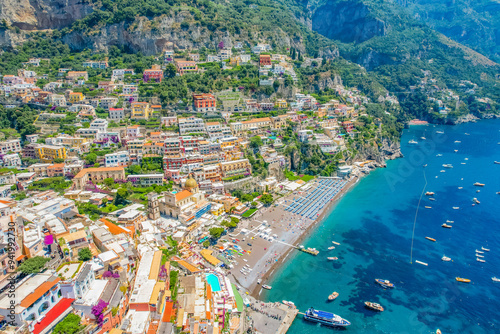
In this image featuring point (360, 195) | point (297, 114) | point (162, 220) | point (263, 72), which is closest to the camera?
point (162, 220)

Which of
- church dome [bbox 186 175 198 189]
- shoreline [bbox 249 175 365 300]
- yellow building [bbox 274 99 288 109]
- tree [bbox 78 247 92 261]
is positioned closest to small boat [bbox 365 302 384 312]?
shoreline [bbox 249 175 365 300]

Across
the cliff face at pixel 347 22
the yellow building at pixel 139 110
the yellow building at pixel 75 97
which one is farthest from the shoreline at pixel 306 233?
the cliff face at pixel 347 22

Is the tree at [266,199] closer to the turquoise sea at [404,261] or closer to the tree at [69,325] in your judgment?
the turquoise sea at [404,261]

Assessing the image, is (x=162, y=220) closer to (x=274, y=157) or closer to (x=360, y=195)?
(x=274, y=157)

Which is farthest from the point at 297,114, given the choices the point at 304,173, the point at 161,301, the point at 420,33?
the point at 420,33

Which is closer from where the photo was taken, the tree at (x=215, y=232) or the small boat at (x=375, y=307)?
the small boat at (x=375, y=307)

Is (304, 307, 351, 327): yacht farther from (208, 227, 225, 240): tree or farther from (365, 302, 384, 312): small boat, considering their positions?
(208, 227, 225, 240): tree
